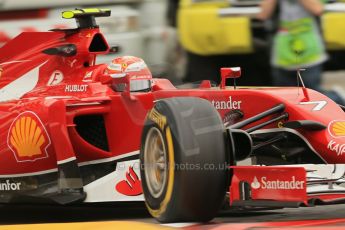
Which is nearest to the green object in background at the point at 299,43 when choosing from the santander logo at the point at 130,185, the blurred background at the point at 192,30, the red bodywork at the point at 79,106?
the blurred background at the point at 192,30

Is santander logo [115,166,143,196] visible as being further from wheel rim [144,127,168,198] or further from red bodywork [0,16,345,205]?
wheel rim [144,127,168,198]

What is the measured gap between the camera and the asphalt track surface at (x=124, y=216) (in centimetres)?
535

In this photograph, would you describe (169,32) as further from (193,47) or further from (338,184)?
(338,184)

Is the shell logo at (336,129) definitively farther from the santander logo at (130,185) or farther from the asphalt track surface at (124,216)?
the santander logo at (130,185)

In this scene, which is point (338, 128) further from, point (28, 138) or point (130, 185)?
point (28, 138)

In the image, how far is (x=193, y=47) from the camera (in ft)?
37.5

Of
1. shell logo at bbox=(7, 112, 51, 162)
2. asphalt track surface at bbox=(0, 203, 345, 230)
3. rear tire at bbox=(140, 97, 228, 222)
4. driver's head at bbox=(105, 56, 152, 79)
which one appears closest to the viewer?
rear tire at bbox=(140, 97, 228, 222)

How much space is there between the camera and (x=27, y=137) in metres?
6.58

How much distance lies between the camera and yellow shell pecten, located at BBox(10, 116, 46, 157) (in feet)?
21.5

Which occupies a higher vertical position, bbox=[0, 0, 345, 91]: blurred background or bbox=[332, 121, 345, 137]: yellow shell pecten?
bbox=[332, 121, 345, 137]: yellow shell pecten

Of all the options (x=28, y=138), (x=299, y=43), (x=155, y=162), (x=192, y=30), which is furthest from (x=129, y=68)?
(x=192, y=30)

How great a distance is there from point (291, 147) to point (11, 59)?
2.25 metres

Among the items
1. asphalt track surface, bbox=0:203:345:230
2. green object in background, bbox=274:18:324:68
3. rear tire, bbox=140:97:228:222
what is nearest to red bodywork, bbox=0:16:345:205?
asphalt track surface, bbox=0:203:345:230

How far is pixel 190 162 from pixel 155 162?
1.25 feet
